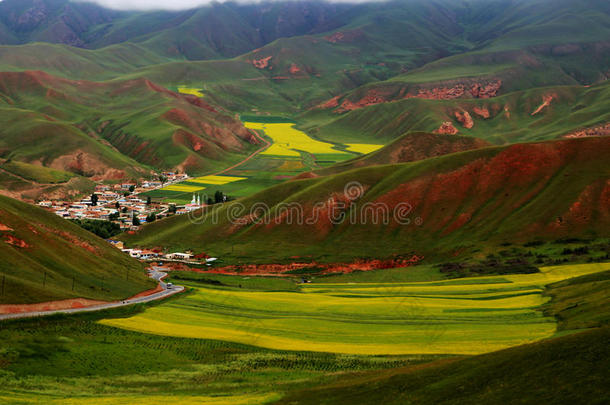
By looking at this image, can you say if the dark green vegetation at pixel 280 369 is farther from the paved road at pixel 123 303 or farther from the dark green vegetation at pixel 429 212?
the dark green vegetation at pixel 429 212

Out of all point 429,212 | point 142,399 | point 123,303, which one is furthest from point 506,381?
point 429,212

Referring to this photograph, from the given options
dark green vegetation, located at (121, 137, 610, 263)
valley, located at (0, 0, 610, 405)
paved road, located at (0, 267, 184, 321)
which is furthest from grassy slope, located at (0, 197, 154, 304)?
dark green vegetation, located at (121, 137, 610, 263)

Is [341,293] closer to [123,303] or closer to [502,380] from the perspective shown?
[123,303]

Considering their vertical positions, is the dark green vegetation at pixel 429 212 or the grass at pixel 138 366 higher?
the dark green vegetation at pixel 429 212

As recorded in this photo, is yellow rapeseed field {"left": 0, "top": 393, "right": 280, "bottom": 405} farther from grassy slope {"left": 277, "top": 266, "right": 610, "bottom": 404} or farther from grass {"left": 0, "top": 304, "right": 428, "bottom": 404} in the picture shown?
grassy slope {"left": 277, "top": 266, "right": 610, "bottom": 404}

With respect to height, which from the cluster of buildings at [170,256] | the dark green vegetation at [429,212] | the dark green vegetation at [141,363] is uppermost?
the dark green vegetation at [429,212]

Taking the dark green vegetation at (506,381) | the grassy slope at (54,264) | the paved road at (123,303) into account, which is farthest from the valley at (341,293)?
the paved road at (123,303)

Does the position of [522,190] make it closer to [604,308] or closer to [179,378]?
[604,308]
